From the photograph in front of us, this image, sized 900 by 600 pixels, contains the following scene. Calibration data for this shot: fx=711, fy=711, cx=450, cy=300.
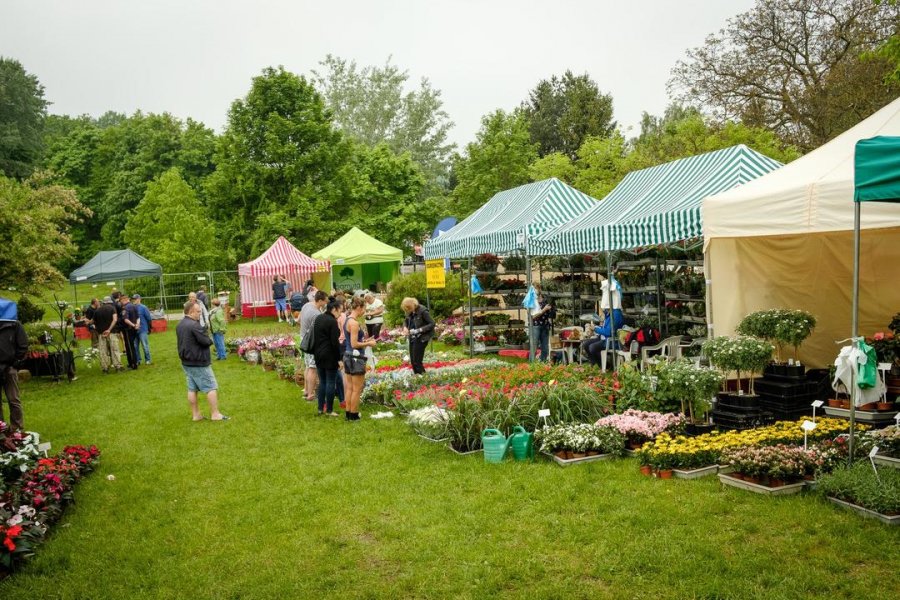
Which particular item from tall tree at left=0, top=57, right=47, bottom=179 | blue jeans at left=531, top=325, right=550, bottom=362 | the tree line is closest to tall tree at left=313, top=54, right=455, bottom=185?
the tree line

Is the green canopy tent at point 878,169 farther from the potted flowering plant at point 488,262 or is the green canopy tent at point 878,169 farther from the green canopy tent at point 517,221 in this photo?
the potted flowering plant at point 488,262

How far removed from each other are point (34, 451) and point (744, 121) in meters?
23.8

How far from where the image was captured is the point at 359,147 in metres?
40.8

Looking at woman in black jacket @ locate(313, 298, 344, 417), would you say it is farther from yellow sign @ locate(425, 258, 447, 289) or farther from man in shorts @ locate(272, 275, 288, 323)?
man in shorts @ locate(272, 275, 288, 323)

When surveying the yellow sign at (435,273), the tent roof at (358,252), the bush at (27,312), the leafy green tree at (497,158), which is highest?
the leafy green tree at (497,158)

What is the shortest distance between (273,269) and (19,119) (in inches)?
1214

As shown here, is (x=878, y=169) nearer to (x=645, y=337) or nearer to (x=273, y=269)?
(x=645, y=337)

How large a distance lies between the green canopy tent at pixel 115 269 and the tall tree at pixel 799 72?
20.9 metres

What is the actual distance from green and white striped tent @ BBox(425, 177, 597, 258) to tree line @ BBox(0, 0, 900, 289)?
5.65m

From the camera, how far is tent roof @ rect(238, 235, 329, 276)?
26.8 meters

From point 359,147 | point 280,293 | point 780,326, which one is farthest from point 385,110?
point 780,326

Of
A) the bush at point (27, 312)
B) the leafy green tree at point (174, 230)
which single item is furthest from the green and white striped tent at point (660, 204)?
the leafy green tree at point (174, 230)

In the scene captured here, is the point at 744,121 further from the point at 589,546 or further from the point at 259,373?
the point at 589,546

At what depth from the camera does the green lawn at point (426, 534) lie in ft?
14.9
